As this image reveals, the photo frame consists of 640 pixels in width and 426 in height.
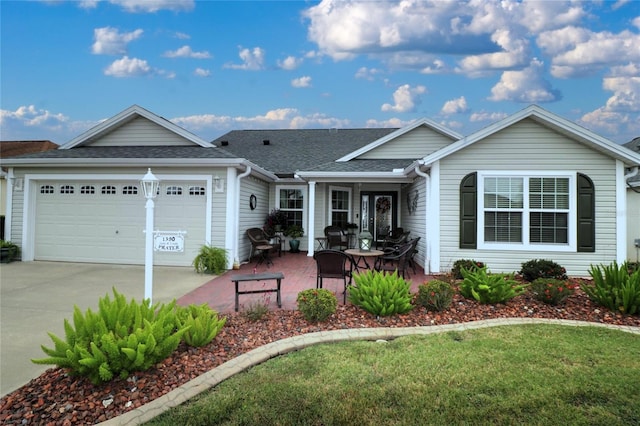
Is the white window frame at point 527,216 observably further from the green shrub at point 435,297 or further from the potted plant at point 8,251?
the potted plant at point 8,251

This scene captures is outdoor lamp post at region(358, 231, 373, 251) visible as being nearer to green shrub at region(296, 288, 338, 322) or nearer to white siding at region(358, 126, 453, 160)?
green shrub at region(296, 288, 338, 322)

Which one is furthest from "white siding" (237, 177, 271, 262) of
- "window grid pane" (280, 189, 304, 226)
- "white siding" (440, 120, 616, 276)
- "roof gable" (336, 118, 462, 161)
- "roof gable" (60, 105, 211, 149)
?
"white siding" (440, 120, 616, 276)

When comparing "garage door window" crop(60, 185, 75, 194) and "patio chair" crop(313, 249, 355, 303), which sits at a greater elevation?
"garage door window" crop(60, 185, 75, 194)

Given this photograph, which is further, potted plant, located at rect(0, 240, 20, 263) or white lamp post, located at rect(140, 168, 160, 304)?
potted plant, located at rect(0, 240, 20, 263)

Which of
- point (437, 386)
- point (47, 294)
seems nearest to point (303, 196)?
point (47, 294)

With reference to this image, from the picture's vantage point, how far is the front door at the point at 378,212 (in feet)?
43.2

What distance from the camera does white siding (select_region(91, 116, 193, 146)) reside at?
1080 cm

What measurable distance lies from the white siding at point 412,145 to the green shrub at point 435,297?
8.29 metres

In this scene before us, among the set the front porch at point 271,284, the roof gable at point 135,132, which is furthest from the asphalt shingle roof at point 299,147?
the front porch at point 271,284

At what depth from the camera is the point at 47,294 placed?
6.43 m

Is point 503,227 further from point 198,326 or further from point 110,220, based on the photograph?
point 110,220

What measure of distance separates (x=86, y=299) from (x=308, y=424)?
5.53 meters

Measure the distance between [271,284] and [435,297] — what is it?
3429 mm

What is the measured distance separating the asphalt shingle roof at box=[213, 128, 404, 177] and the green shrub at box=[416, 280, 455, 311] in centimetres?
678
